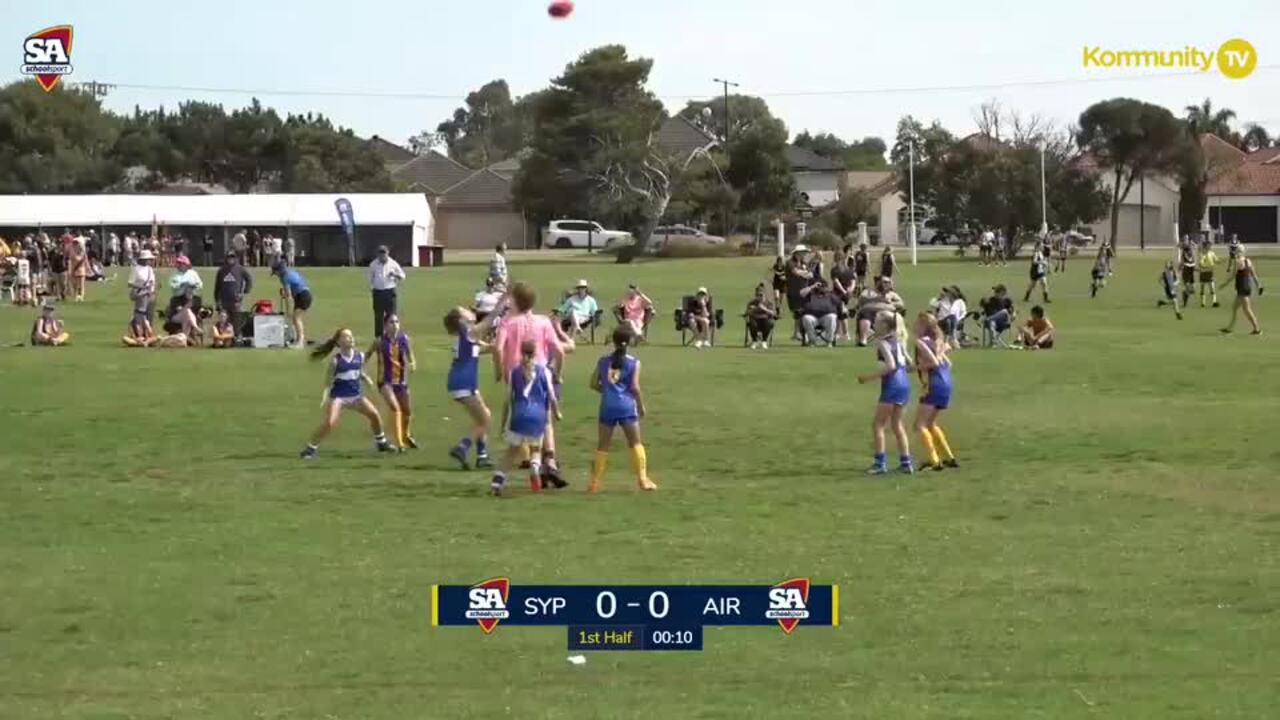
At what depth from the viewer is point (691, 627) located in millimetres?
10695

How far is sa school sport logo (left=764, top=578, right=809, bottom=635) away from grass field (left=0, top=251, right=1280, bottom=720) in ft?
0.39

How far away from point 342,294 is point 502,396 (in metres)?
27.0

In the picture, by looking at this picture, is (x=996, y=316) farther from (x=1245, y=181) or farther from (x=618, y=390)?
(x=1245, y=181)

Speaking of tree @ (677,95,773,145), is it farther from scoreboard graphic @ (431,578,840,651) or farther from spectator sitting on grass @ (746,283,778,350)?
scoreboard graphic @ (431,578,840,651)

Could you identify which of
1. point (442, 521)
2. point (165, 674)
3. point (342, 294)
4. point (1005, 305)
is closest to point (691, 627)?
point (165, 674)

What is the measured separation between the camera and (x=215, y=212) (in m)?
77.7

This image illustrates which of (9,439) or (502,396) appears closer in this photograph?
(9,439)

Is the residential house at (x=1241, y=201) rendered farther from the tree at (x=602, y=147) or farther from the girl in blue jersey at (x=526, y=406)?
the girl in blue jersey at (x=526, y=406)

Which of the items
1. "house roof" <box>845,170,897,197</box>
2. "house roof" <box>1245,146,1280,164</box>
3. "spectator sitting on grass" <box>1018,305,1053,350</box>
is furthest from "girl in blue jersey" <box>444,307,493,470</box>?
"house roof" <box>845,170,897,197</box>

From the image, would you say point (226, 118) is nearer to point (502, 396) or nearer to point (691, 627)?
point (502, 396)

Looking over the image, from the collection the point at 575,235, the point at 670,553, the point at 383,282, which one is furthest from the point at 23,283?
the point at 575,235

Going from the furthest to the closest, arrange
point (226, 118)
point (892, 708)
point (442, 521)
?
point (226, 118)
point (442, 521)
point (892, 708)

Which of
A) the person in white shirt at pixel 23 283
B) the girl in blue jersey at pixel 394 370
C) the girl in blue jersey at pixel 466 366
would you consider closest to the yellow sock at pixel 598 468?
the girl in blue jersey at pixel 466 366

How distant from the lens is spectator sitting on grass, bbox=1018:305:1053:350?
121ft
